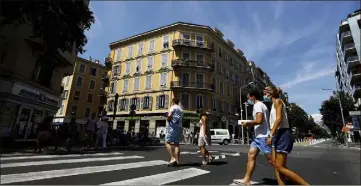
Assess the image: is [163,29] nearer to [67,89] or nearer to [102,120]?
[67,89]

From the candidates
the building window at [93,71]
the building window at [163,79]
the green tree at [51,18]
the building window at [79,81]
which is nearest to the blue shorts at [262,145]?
the green tree at [51,18]

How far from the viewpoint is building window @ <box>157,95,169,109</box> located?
33469mm

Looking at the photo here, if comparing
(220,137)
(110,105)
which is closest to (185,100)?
(220,137)

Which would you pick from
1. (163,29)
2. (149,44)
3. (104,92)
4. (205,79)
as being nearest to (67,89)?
(104,92)

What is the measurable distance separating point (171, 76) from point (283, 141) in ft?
102

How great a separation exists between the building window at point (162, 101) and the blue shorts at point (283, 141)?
29.8 m

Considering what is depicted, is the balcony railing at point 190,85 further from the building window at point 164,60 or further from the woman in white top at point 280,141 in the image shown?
the woman in white top at point 280,141

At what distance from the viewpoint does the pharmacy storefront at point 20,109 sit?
1255 centimetres

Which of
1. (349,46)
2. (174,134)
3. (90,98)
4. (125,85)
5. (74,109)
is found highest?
(349,46)

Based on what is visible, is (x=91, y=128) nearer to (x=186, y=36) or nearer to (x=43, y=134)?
(x=43, y=134)

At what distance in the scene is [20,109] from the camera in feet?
44.6

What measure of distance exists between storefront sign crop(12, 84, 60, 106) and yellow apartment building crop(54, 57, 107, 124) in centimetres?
2624

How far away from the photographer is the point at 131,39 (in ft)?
134

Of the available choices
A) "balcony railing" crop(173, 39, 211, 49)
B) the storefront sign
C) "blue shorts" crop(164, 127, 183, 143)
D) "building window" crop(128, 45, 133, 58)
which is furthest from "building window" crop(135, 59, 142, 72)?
"blue shorts" crop(164, 127, 183, 143)
